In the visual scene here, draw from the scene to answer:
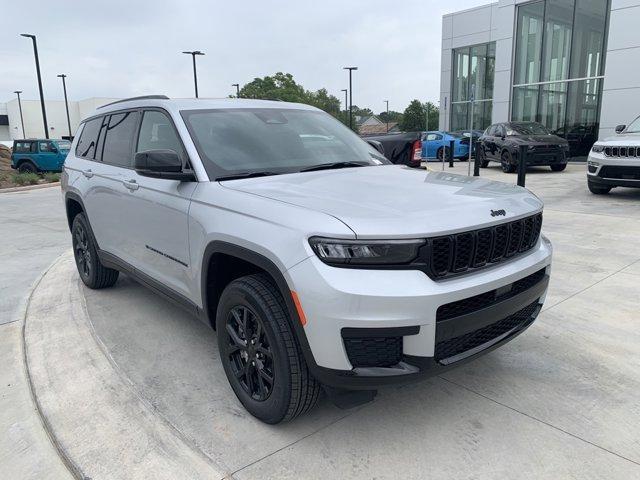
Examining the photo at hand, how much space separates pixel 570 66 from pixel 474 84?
677 cm

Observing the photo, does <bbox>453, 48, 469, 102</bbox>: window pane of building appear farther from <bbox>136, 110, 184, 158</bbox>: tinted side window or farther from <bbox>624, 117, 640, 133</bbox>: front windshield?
<bbox>136, 110, 184, 158</bbox>: tinted side window

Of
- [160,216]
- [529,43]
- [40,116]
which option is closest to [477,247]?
[160,216]

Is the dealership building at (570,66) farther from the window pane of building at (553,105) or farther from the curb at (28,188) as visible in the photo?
the curb at (28,188)

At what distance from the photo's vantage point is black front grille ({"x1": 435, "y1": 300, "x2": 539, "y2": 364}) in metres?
2.42

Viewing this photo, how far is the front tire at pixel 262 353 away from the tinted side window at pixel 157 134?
1.16 metres

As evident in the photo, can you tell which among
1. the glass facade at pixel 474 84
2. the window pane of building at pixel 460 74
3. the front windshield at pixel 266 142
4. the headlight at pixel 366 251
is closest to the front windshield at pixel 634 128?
the front windshield at pixel 266 142

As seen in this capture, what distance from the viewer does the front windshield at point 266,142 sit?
3303 millimetres

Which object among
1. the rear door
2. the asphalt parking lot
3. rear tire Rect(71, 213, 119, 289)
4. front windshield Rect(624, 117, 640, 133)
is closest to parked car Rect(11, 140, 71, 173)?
rear tire Rect(71, 213, 119, 289)

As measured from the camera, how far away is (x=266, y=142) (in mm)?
3543

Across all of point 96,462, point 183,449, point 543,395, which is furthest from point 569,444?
point 96,462

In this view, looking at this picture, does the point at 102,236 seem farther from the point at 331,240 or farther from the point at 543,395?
the point at 543,395

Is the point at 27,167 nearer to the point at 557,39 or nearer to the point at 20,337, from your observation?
the point at 20,337

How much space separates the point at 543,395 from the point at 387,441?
1.05 metres

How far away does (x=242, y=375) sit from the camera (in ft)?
9.54
